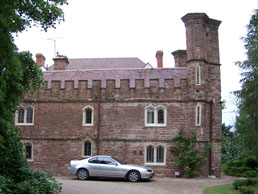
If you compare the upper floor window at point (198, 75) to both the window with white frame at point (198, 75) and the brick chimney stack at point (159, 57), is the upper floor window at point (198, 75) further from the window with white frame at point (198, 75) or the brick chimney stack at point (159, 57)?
the brick chimney stack at point (159, 57)

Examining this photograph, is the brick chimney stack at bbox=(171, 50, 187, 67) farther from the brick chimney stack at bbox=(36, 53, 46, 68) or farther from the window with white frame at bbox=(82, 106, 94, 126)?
the brick chimney stack at bbox=(36, 53, 46, 68)

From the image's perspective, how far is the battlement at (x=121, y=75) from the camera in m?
22.7

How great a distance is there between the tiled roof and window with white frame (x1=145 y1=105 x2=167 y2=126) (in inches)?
505

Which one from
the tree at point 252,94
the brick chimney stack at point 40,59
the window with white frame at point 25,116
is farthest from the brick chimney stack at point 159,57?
the tree at point 252,94

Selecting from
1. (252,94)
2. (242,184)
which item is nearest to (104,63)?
(252,94)

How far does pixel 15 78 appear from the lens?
9.55 metres

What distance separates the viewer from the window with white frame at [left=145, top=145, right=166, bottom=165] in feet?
70.2

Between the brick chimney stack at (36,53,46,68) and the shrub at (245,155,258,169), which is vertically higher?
the brick chimney stack at (36,53,46,68)

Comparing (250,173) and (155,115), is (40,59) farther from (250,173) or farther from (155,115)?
(250,173)

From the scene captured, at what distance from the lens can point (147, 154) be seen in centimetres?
2159

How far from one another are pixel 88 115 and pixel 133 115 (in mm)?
3078

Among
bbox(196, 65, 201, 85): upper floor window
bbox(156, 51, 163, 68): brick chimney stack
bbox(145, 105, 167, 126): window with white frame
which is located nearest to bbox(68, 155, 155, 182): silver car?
bbox(145, 105, 167, 126): window with white frame

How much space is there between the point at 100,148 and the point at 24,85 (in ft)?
37.6

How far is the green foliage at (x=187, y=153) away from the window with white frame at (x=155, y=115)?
4.77ft
